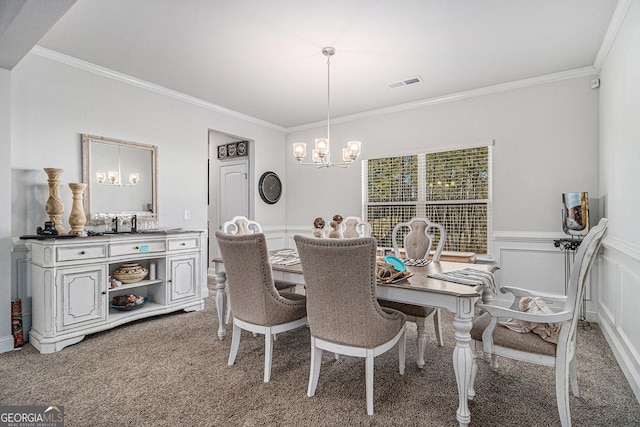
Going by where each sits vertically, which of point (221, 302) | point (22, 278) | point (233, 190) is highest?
point (233, 190)

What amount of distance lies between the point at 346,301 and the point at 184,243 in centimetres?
259

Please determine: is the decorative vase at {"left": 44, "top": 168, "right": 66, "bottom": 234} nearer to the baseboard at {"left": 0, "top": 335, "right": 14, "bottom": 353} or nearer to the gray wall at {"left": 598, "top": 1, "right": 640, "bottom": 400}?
the baseboard at {"left": 0, "top": 335, "right": 14, "bottom": 353}

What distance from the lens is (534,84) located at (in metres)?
3.81

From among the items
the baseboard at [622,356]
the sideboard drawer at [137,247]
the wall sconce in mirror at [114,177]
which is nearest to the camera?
the baseboard at [622,356]

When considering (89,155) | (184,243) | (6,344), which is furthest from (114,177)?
(6,344)

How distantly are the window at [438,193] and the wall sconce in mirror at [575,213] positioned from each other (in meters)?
0.87

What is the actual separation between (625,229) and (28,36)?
4.62 metres

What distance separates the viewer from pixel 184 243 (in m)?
3.83

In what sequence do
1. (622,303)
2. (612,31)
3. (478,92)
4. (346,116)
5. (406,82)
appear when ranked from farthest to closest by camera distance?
(346,116) → (478,92) → (406,82) → (612,31) → (622,303)

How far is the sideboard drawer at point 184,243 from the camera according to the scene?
3.71 meters

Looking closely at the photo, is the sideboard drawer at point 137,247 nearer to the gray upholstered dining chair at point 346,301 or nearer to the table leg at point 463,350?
the gray upholstered dining chair at point 346,301

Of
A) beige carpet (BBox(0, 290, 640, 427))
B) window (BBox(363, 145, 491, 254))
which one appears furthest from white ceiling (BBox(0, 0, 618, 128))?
Result: beige carpet (BBox(0, 290, 640, 427))

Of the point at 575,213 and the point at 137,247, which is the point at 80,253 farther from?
the point at 575,213

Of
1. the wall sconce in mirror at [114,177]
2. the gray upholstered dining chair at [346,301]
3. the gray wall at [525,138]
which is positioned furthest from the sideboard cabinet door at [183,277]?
the gray wall at [525,138]
